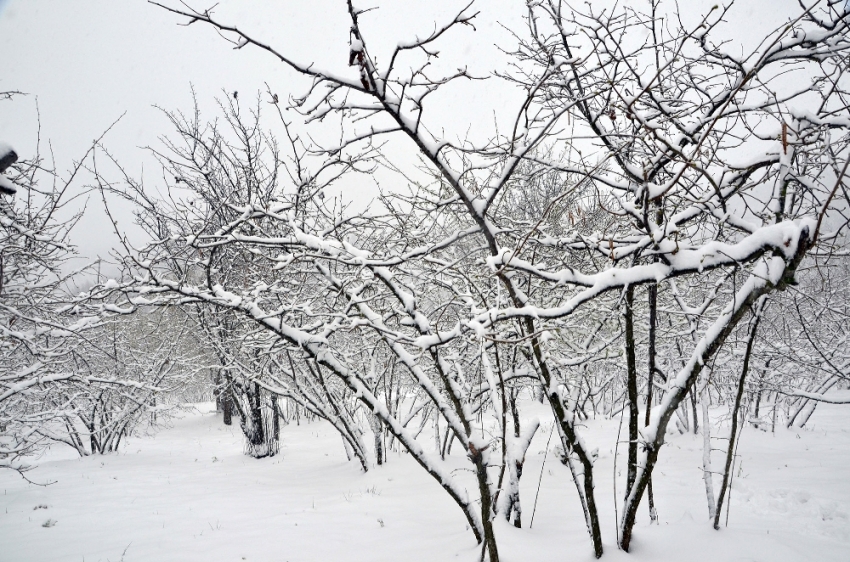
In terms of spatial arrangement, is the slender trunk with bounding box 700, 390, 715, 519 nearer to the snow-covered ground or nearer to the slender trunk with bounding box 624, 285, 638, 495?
the snow-covered ground

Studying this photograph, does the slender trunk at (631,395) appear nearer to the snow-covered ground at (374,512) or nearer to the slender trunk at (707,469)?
the snow-covered ground at (374,512)

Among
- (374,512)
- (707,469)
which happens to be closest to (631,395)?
(707,469)

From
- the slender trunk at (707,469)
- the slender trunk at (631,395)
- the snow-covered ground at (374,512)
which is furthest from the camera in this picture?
the slender trunk at (707,469)

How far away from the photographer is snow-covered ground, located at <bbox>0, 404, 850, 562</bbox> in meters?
3.21

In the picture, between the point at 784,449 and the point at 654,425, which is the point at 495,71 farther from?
the point at 784,449

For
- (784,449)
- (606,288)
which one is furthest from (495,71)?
(784,449)

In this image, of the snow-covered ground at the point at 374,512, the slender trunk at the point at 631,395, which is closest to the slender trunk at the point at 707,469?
the snow-covered ground at the point at 374,512

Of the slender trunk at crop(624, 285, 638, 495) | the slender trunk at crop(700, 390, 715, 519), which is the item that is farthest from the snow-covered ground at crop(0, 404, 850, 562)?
the slender trunk at crop(624, 285, 638, 495)

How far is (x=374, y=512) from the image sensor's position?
4.87 m

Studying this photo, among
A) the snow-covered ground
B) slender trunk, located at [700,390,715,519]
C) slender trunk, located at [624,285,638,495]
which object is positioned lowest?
the snow-covered ground

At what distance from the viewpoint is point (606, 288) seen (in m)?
2.31

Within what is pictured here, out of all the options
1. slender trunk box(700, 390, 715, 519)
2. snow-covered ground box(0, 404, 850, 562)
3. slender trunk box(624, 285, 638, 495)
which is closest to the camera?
slender trunk box(624, 285, 638, 495)

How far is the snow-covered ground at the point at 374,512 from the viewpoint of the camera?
321 cm

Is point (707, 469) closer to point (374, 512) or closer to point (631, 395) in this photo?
point (631, 395)
